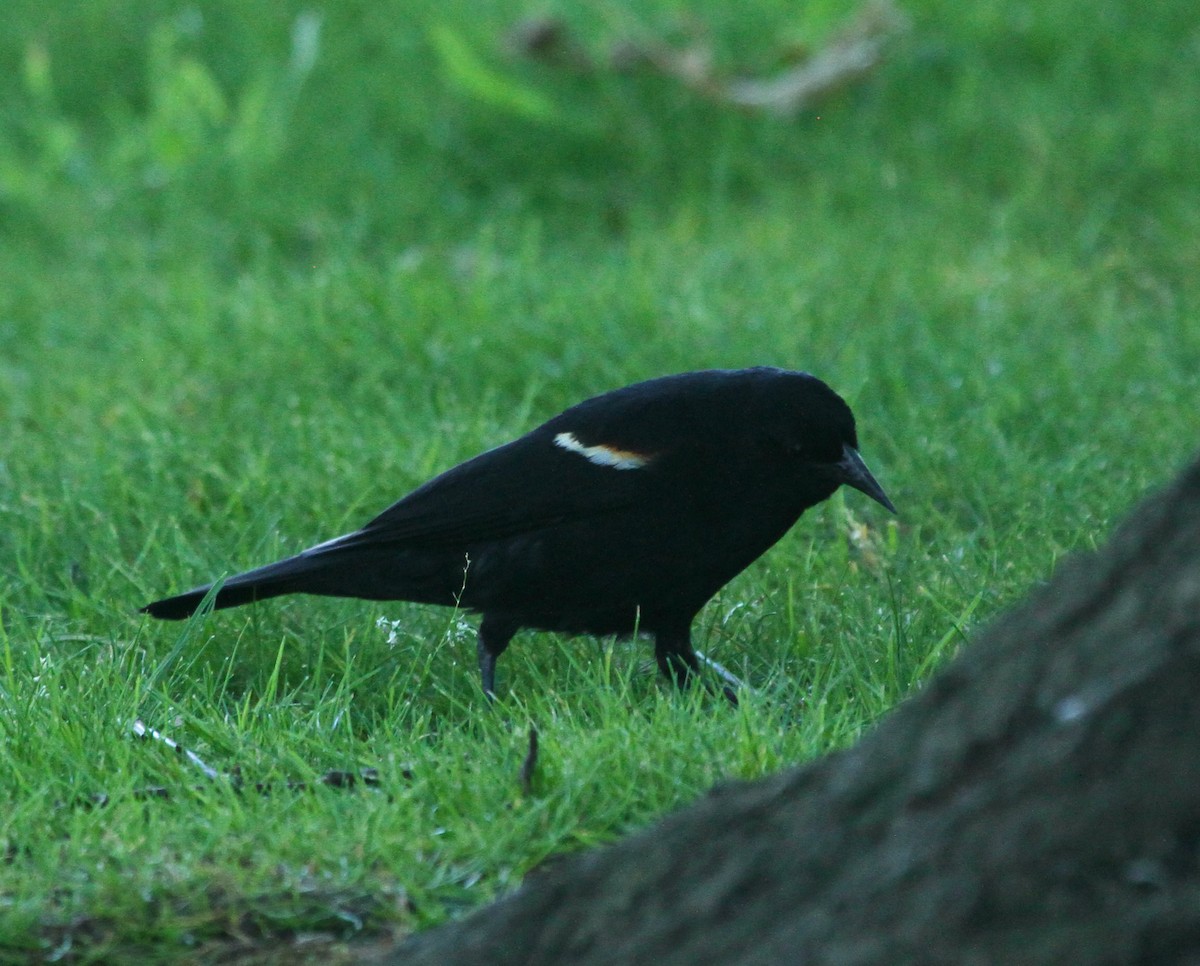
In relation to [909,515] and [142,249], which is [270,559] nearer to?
[909,515]

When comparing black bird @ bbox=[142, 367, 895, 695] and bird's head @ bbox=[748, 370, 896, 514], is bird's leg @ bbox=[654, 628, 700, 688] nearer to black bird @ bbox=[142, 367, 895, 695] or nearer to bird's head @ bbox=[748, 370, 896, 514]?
black bird @ bbox=[142, 367, 895, 695]

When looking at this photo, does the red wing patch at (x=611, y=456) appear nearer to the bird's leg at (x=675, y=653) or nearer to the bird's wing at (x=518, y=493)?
the bird's wing at (x=518, y=493)

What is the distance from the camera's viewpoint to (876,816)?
178 centimetres

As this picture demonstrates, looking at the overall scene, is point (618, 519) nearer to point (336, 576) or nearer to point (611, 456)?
point (611, 456)

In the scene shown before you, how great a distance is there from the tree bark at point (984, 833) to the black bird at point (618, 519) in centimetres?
129

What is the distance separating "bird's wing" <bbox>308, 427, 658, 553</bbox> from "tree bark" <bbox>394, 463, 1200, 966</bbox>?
135 centimetres

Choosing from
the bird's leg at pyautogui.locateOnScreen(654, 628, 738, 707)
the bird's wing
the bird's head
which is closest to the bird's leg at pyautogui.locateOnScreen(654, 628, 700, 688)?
the bird's leg at pyautogui.locateOnScreen(654, 628, 738, 707)

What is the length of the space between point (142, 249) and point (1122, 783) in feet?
19.7

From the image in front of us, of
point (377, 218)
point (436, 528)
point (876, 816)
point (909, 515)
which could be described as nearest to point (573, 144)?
point (377, 218)

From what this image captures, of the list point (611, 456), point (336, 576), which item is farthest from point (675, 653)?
point (336, 576)

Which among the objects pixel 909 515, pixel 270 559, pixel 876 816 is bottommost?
pixel 909 515

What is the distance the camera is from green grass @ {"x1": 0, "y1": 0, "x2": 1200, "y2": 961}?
2553 millimetres

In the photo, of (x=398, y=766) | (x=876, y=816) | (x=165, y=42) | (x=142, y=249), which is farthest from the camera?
(x=165, y=42)

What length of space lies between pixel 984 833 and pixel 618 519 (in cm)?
172
